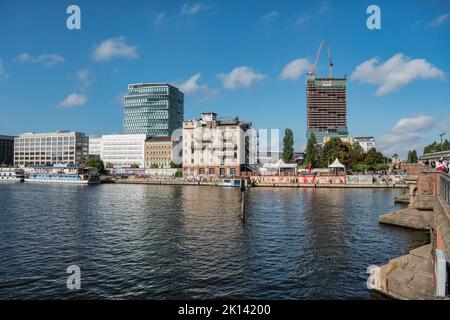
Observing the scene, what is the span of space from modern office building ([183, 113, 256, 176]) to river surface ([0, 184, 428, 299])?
108m

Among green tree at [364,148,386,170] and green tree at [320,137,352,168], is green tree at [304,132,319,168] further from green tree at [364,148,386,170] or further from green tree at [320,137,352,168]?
green tree at [364,148,386,170]

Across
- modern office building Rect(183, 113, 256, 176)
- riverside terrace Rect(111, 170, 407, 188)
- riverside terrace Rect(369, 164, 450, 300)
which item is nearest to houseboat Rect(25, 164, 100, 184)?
modern office building Rect(183, 113, 256, 176)

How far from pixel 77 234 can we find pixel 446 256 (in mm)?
36785

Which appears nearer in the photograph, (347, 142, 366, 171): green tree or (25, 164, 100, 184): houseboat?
(347, 142, 366, 171): green tree

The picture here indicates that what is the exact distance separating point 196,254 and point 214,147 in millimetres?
134883

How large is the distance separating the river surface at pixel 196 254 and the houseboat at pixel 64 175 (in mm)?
117078

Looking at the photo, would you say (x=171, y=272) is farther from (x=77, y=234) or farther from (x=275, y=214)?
(x=275, y=214)

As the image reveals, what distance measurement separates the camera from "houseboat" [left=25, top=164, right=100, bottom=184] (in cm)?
16625

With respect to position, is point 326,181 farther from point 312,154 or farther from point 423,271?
point 423,271

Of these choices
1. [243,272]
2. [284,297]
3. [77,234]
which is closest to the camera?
[284,297]
